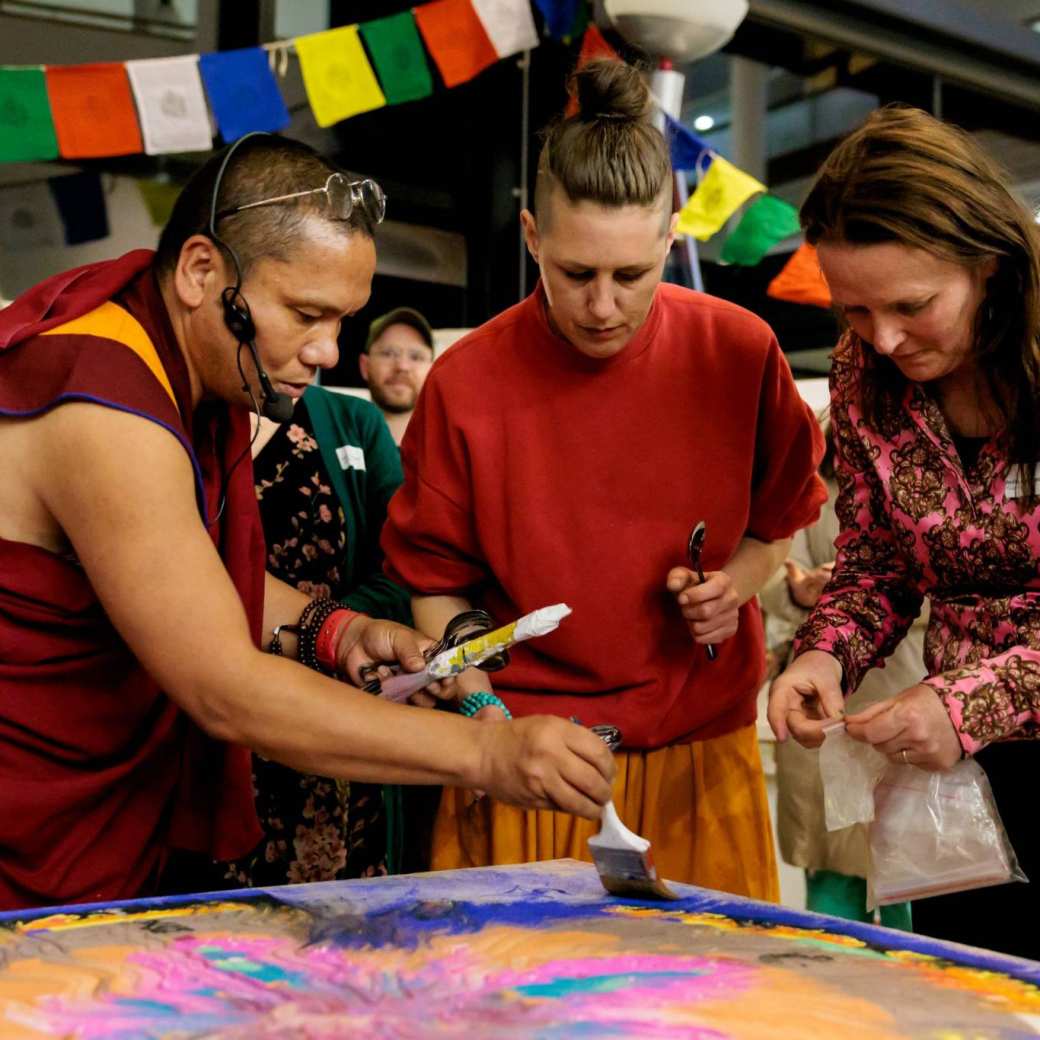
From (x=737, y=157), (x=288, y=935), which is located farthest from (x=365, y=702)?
(x=737, y=157)

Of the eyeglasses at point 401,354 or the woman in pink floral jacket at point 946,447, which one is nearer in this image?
the woman in pink floral jacket at point 946,447

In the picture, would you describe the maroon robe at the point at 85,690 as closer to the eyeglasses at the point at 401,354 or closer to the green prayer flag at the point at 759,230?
the eyeglasses at the point at 401,354

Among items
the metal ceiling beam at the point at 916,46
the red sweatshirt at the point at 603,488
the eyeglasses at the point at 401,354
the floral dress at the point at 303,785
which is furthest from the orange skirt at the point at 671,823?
the metal ceiling beam at the point at 916,46

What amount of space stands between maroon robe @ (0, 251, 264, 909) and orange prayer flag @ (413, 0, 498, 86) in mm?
2488

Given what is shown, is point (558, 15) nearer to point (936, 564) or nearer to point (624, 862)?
point (936, 564)

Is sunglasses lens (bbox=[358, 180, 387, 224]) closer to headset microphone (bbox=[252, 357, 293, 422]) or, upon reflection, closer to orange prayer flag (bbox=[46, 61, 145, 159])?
headset microphone (bbox=[252, 357, 293, 422])

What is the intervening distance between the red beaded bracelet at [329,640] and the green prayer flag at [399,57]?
235cm

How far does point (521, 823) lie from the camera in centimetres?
176

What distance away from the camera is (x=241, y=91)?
348cm

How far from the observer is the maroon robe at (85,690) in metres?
1.33

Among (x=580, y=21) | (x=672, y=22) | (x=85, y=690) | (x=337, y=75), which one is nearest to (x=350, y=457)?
(x=85, y=690)

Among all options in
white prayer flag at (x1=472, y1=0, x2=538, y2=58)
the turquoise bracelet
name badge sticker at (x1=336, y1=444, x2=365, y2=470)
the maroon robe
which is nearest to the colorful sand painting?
the maroon robe

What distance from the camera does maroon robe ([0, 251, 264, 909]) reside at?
4.37 feet

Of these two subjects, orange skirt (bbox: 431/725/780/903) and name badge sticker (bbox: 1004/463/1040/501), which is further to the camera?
orange skirt (bbox: 431/725/780/903)
